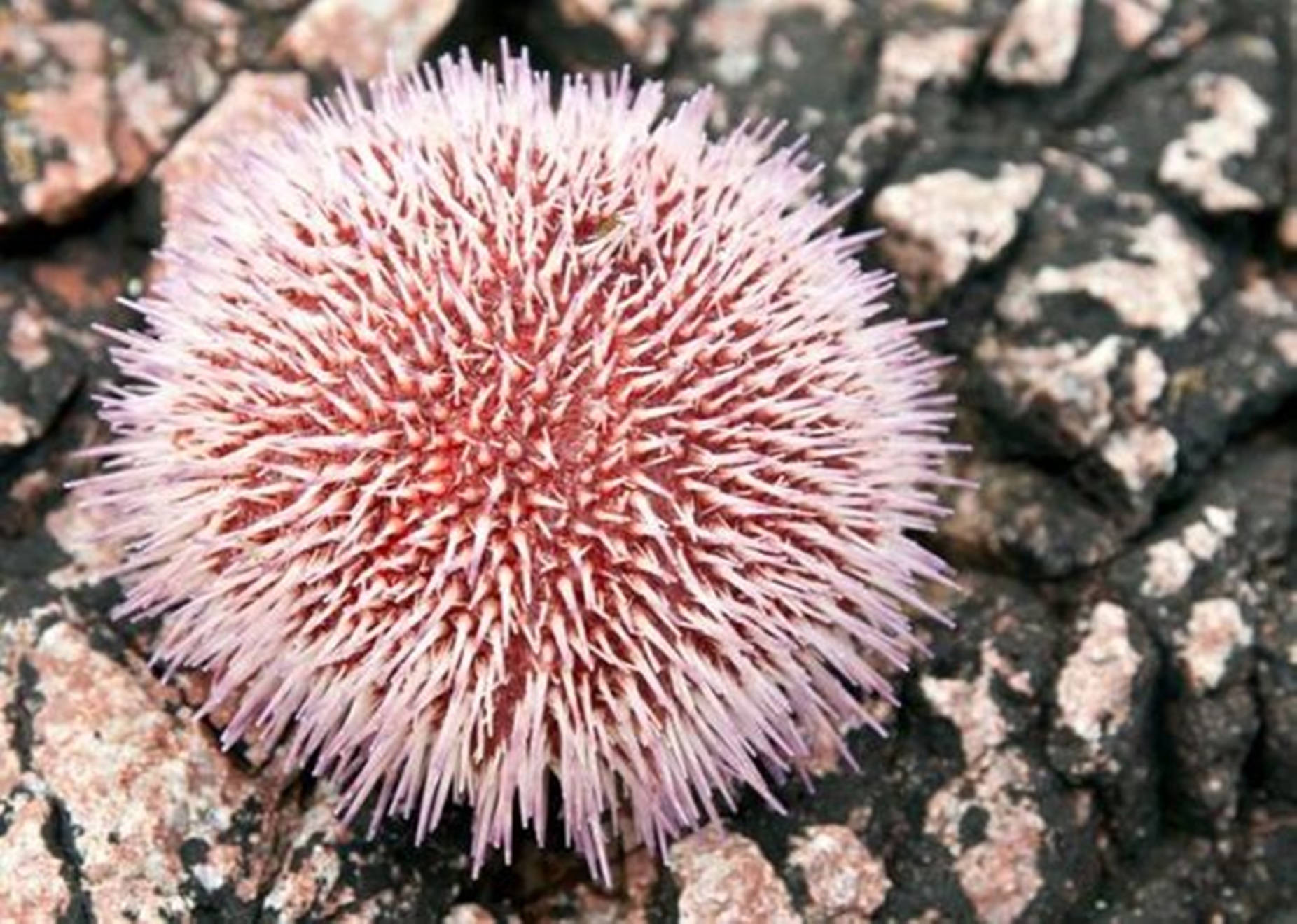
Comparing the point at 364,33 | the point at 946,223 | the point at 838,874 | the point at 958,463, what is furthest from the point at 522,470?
the point at 364,33

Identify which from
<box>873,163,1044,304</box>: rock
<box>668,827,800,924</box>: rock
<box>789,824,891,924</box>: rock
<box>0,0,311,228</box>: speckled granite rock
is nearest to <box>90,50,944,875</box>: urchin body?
<box>668,827,800,924</box>: rock

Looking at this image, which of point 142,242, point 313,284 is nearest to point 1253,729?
point 313,284

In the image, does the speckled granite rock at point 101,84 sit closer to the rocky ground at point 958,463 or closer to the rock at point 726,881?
the rocky ground at point 958,463

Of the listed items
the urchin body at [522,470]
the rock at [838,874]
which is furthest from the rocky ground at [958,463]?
the urchin body at [522,470]

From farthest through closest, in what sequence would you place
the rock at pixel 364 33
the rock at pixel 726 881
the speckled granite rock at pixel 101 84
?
the rock at pixel 364 33 → the speckled granite rock at pixel 101 84 → the rock at pixel 726 881

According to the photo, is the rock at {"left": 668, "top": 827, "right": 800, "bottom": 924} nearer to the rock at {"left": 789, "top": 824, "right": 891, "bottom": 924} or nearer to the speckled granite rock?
the rock at {"left": 789, "top": 824, "right": 891, "bottom": 924}

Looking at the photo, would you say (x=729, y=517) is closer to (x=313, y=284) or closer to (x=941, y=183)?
(x=313, y=284)
